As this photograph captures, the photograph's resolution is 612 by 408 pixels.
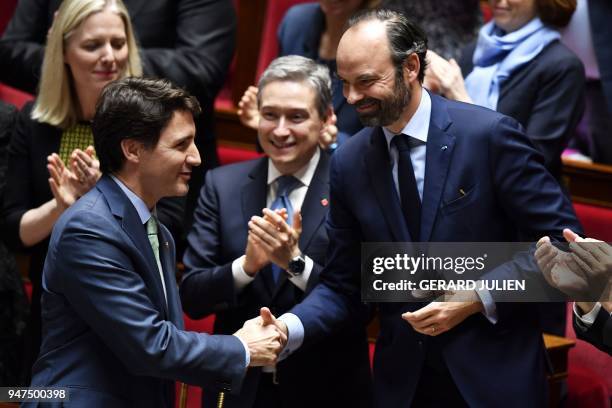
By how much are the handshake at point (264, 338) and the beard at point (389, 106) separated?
10.3 inches

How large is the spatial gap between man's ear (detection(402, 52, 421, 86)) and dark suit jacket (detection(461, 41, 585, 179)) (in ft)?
1.20

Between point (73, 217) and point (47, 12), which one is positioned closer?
point (73, 217)

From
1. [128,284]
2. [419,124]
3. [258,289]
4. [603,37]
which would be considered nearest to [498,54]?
[603,37]

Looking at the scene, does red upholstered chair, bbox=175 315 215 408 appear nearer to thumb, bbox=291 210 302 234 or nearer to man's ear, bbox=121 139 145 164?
thumb, bbox=291 210 302 234

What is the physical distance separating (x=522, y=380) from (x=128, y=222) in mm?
491

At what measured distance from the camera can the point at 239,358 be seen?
122cm

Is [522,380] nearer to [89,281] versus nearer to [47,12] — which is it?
[89,281]

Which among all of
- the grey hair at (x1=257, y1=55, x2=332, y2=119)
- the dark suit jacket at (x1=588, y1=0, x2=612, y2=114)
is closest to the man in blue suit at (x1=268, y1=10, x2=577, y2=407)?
the grey hair at (x1=257, y1=55, x2=332, y2=119)

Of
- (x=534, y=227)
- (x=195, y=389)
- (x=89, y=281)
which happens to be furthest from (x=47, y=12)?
(x=534, y=227)

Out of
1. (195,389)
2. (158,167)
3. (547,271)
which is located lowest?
(195,389)

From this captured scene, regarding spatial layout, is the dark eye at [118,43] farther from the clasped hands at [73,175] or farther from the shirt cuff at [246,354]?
the shirt cuff at [246,354]

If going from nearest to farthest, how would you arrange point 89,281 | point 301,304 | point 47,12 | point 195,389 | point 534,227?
point 89,281 → point 534,227 → point 301,304 → point 195,389 → point 47,12

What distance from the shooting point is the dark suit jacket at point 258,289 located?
1435mm

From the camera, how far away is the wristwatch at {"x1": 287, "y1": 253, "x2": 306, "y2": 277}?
1420mm
